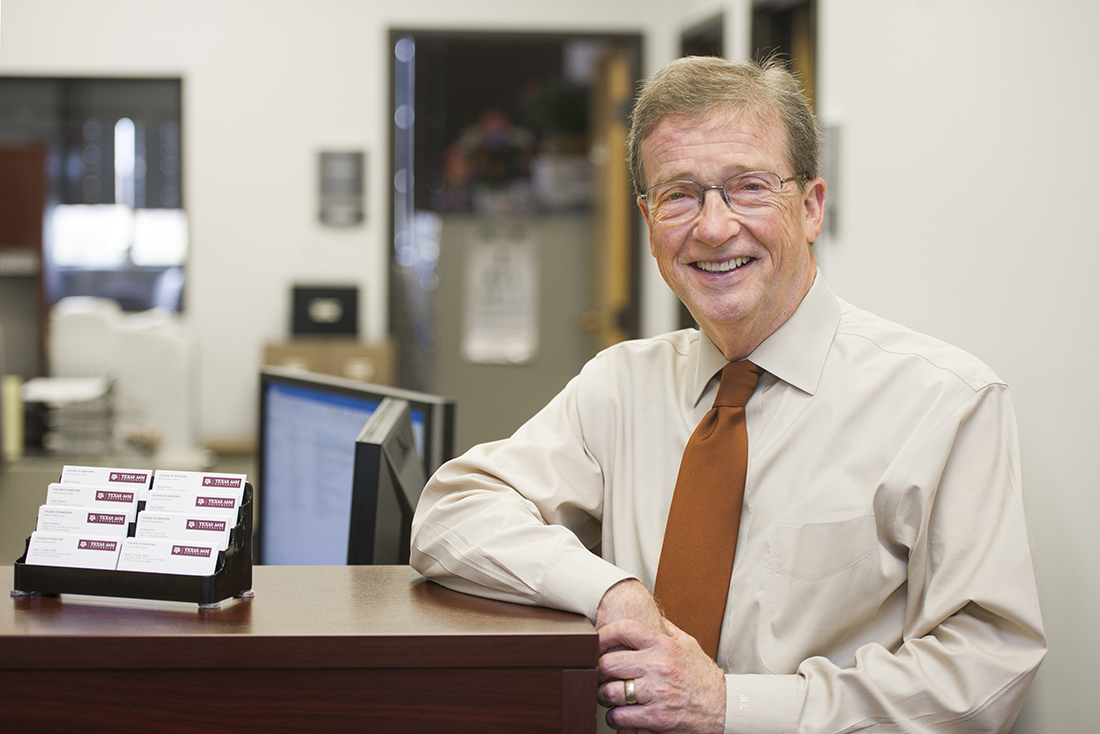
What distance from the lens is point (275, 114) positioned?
530 cm

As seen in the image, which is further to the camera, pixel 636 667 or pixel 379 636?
pixel 636 667

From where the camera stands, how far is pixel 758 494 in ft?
4.08

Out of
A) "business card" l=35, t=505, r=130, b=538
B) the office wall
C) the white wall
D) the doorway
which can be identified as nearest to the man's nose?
the white wall

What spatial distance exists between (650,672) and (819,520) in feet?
1.04

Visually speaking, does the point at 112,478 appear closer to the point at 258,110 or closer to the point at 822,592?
the point at 822,592

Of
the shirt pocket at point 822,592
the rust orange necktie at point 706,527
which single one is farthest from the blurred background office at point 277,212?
the shirt pocket at point 822,592

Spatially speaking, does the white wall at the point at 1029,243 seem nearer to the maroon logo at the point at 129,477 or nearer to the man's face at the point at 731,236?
the man's face at the point at 731,236

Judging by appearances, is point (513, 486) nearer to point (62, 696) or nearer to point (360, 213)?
point (62, 696)

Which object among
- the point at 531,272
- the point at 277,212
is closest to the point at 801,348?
the point at 531,272

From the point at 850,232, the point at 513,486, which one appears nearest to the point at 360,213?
the point at 850,232

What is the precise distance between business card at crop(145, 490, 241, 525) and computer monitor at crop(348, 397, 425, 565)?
0.86 ft

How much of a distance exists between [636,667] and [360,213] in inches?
182

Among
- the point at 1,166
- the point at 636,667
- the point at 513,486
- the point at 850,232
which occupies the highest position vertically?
the point at 1,166

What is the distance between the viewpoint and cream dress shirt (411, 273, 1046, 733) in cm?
109
